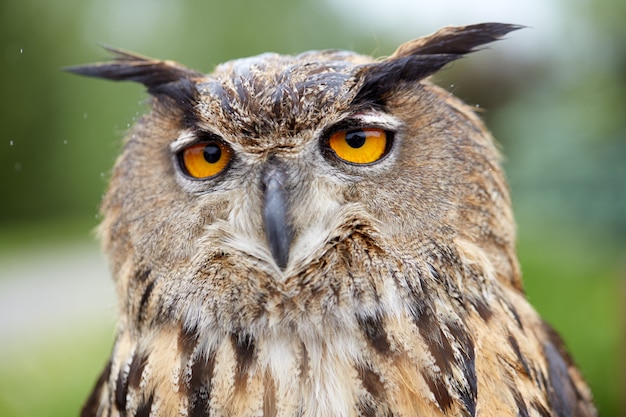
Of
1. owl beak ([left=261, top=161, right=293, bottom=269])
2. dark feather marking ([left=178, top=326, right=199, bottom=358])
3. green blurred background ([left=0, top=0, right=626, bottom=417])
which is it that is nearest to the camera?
owl beak ([left=261, top=161, right=293, bottom=269])

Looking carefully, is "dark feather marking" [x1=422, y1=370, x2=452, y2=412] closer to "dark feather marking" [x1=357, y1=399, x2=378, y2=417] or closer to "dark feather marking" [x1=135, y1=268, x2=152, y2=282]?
"dark feather marking" [x1=357, y1=399, x2=378, y2=417]

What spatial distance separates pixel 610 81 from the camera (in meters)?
6.14

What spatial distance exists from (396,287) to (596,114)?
18.5 feet

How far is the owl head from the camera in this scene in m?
1.10

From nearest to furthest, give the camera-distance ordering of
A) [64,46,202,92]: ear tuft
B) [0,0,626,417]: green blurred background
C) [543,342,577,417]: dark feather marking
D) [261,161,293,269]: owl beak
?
1. [261,161,293,269]: owl beak
2. [64,46,202,92]: ear tuft
3. [543,342,577,417]: dark feather marking
4. [0,0,626,417]: green blurred background

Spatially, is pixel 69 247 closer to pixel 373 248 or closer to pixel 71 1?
pixel 71 1

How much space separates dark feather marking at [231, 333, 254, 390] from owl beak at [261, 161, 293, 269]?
16 centimetres

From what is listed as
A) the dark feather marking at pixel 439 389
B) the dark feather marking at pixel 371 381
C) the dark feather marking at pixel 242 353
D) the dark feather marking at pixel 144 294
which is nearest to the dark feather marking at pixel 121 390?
the dark feather marking at pixel 144 294

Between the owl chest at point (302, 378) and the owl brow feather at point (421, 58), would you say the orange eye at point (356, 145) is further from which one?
the owl chest at point (302, 378)

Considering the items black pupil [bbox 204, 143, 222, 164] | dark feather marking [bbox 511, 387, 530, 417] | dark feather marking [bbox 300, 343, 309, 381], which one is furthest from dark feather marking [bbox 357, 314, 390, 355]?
black pupil [bbox 204, 143, 222, 164]

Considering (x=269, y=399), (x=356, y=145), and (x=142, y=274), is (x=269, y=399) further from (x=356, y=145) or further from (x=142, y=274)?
(x=356, y=145)

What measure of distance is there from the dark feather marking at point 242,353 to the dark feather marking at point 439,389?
1.00ft

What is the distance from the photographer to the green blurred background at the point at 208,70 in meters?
3.92

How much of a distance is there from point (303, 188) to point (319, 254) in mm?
116
